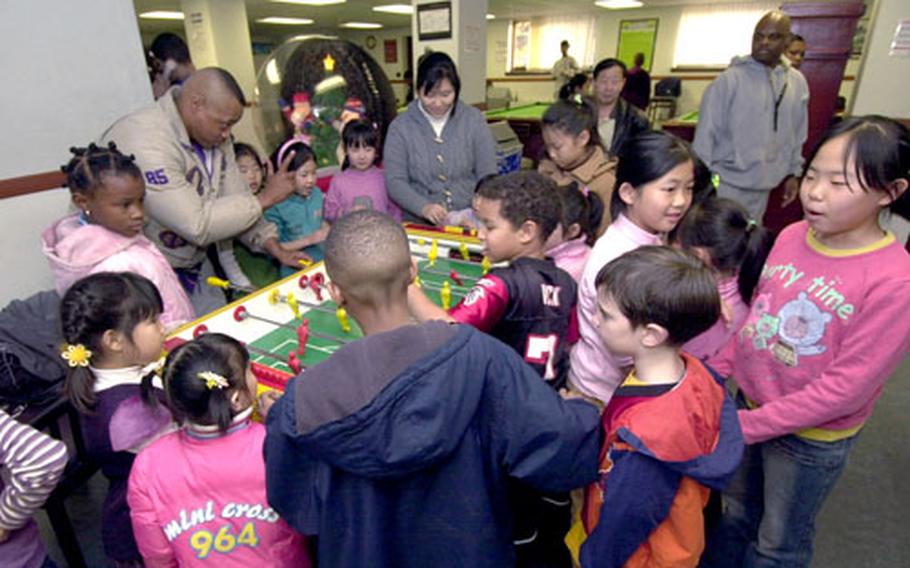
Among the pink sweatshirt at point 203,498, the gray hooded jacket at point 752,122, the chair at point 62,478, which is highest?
the gray hooded jacket at point 752,122

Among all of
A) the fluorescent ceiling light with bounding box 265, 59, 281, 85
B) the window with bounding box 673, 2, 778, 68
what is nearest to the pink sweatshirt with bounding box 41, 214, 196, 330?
the fluorescent ceiling light with bounding box 265, 59, 281, 85

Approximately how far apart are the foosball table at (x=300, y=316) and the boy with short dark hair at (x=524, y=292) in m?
0.33

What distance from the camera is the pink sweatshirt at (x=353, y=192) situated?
2.78 meters

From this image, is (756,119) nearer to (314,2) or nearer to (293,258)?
(293,258)

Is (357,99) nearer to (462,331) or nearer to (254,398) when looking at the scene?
(254,398)

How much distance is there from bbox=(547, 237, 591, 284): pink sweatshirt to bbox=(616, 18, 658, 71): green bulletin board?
1100 cm

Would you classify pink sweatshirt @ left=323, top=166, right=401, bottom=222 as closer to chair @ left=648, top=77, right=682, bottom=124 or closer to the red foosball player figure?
the red foosball player figure

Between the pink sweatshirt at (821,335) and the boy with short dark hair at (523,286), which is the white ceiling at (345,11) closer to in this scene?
the boy with short dark hair at (523,286)

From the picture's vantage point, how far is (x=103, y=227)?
1.68 m

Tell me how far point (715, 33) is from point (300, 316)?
11.8 meters

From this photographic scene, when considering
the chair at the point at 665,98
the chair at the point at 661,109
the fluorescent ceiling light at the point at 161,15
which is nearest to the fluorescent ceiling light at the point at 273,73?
the fluorescent ceiling light at the point at 161,15

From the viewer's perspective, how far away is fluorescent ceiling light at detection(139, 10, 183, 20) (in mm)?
9438

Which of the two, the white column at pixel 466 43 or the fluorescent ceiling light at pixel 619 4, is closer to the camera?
the white column at pixel 466 43

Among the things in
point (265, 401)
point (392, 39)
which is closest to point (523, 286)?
point (265, 401)
